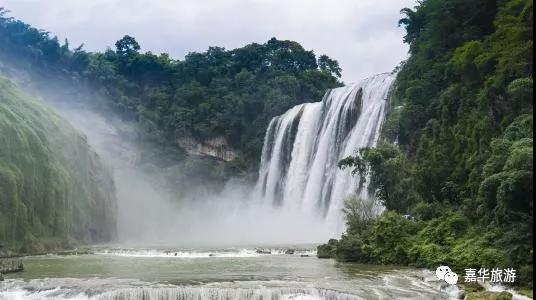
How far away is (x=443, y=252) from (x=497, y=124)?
23.0ft

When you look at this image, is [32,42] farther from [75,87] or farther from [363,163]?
[363,163]

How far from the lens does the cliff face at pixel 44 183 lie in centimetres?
3148

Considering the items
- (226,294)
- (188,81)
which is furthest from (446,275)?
(188,81)

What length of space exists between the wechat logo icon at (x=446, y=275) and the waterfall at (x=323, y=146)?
17532 millimetres

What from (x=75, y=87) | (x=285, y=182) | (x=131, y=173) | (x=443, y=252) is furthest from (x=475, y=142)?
(x=75, y=87)

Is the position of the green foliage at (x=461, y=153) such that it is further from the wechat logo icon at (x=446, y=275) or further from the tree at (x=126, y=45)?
the tree at (x=126, y=45)

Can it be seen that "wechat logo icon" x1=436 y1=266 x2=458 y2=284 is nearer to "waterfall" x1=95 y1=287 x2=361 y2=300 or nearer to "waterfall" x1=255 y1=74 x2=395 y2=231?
"waterfall" x1=95 y1=287 x2=361 y2=300

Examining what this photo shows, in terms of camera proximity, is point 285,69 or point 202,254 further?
point 285,69

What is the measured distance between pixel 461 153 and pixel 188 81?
50.9 m

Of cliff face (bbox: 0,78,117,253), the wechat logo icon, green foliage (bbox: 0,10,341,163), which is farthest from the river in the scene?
green foliage (bbox: 0,10,341,163)

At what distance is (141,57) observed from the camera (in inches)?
2943

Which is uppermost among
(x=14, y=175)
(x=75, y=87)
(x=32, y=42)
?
(x=32, y=42)

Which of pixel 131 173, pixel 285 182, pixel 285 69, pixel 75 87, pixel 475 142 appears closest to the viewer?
pixel 475 142

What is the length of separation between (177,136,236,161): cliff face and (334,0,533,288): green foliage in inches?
1187
